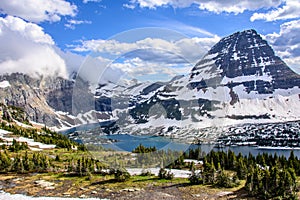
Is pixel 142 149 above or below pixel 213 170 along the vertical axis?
above

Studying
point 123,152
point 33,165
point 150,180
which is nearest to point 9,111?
point 33,165

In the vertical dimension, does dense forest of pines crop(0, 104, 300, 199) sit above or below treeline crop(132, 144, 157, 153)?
below

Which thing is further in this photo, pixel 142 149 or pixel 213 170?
pixel 213 170

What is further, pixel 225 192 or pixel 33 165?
pixel 33 165

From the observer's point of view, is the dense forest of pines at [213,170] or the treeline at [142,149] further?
the dense forest of pines at [213,170]

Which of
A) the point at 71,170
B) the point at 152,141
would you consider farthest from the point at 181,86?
the point at 71,170

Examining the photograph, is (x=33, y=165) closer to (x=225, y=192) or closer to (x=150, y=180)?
(x=150, y=180)

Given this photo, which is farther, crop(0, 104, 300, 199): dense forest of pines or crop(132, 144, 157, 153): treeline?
crop(0, 104, 300, 199): dense forest of pines

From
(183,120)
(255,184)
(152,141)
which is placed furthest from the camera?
(255,184)

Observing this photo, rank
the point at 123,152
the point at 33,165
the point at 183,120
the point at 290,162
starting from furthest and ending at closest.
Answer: the point at 33,165 → the point at 290,162 → the point at 123,152 → the point at 183,120

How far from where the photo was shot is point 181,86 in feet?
67.5

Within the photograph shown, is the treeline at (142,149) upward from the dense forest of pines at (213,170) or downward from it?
upward

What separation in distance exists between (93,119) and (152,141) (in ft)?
14.0

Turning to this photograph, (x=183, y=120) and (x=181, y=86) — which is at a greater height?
(x=181, y=86)
